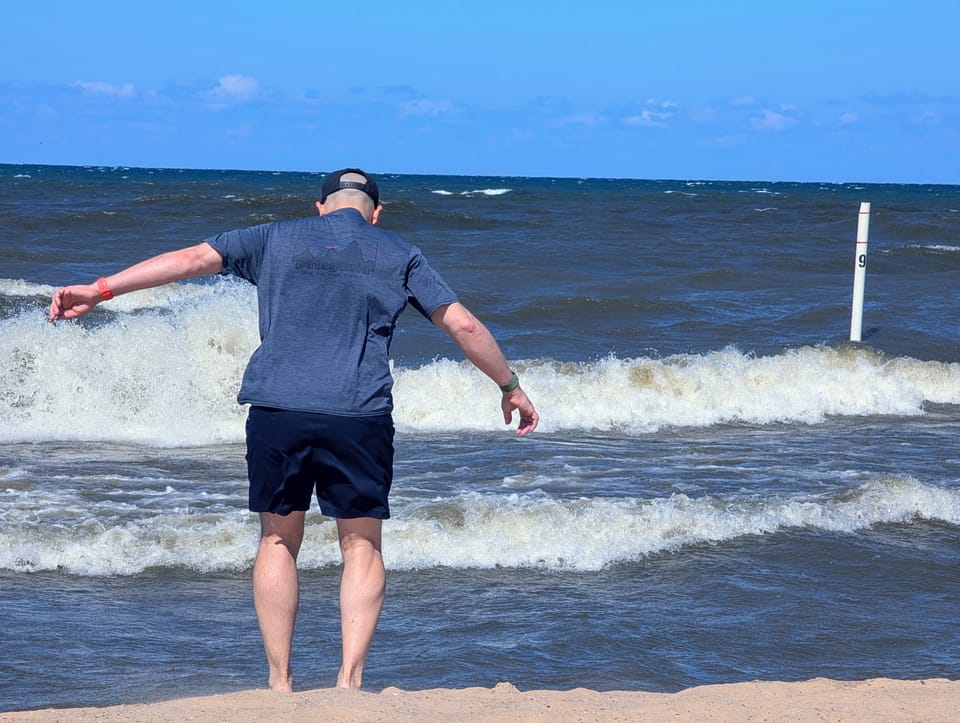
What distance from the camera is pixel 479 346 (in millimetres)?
3316

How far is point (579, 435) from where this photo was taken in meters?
9.51

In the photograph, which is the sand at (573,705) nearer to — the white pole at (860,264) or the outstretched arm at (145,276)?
the outstretched arm at (145,276)

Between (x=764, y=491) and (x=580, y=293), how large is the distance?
10474 millimetres

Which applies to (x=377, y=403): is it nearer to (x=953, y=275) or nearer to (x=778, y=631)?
(x=778, y=631)

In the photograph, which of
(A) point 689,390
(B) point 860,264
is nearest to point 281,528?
(A) point 689,390

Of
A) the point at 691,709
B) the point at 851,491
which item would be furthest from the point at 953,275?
the point at 691,709

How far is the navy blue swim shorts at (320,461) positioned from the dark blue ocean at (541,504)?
3.45 feet

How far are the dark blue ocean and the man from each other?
1127mm

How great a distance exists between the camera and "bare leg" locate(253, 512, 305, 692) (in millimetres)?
3363

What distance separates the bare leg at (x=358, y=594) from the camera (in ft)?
11.1

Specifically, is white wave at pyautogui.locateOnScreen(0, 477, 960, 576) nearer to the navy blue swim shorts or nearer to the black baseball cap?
the navy blue swim shorts

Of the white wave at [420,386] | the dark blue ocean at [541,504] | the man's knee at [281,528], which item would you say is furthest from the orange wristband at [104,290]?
the white wave at [420,386]

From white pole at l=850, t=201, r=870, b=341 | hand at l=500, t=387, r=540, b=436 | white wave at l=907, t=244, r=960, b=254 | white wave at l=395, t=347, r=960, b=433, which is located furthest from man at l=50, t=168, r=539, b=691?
white wave at l=907, t=244, r=960, b=254

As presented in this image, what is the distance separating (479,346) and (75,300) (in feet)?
3.71
